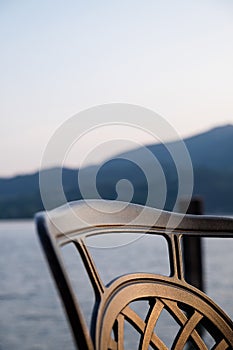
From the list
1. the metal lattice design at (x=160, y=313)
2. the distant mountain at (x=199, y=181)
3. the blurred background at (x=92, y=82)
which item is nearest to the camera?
the metal lattice design at (x=160, y=313)

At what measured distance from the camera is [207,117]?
9.64m

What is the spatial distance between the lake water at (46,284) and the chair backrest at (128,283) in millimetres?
3950

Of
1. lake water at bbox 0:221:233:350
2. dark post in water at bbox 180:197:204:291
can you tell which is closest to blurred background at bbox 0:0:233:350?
lake water at bbox 0:221:233:350

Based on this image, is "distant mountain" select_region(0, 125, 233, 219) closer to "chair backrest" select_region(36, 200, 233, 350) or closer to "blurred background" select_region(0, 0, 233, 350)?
"blurred background" select_region(0, 0, 233, 350)

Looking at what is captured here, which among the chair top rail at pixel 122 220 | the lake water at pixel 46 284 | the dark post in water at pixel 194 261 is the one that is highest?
the chair top rail at pixel 122 220

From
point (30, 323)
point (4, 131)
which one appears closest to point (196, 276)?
point (30, 323)

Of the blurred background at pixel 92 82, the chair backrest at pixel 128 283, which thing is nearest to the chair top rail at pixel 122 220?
the chair backrest at pixel 128 283

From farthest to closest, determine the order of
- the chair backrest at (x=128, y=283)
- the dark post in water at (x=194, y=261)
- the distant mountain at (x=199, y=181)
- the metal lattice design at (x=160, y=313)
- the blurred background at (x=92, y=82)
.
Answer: the distant mountain at (x=199, y=181) < the blurred background at (x=92, y=82) < the dark post in water at (x=194, y=261) < the metal lattice design at (x=160, y=313) < the chair backrest at (x=128, y=283)

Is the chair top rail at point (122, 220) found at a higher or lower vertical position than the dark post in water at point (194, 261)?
higher

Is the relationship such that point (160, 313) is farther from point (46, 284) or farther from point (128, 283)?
point (46, 284)

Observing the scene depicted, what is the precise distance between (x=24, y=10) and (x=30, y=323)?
151 inches

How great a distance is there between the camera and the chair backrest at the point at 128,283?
0.70 meters

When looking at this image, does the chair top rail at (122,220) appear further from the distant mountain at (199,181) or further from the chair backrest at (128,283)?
the distant mountain at (199,181)

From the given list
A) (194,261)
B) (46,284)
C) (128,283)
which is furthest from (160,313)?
(46,284)
